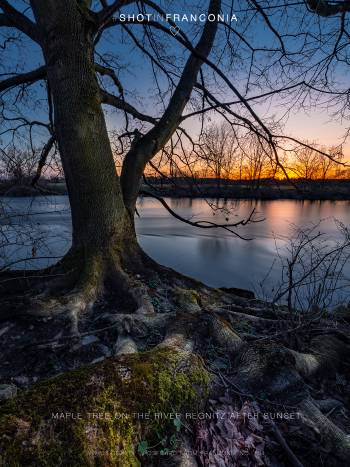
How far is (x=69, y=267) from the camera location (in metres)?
3.55

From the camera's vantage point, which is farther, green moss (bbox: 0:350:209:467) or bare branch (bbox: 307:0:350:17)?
bare branch (bbox: 307:0:350:17)

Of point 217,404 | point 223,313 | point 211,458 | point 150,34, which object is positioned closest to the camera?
point 211,458

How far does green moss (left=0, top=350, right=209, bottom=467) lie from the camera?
1005 mm

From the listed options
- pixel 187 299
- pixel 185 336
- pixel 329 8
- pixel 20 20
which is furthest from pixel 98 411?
pixel 329 8

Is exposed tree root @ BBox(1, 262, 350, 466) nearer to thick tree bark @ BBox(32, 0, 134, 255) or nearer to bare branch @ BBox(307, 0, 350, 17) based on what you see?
thick tree bark @ BBox(32, 0, 134, 255)

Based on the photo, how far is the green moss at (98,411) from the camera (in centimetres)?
100

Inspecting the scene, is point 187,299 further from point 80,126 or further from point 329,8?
point 329,8

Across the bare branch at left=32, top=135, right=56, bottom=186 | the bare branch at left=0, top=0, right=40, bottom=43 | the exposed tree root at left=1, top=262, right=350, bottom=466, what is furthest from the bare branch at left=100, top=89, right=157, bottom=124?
the exposed tree root at left=1, top=262, right=350, bottom=466

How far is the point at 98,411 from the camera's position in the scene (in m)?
1.16

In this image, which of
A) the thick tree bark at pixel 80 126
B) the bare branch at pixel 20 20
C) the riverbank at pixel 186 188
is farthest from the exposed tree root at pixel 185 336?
the bare branch at pixel 20 20

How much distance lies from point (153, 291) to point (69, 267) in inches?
45.4

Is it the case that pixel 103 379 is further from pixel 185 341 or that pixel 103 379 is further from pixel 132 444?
pixel 185 341

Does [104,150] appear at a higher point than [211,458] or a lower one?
higher

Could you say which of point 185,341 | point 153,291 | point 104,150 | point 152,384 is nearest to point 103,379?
point 152,384
